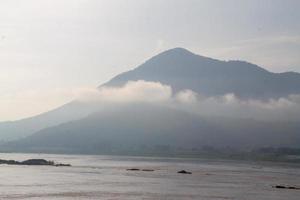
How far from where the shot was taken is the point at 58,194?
66625 mm

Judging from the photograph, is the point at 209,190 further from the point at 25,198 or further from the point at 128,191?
the point at 25,198

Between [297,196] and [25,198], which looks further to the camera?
[297,196]

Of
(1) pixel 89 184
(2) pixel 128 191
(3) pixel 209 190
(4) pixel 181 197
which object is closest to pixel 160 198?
(4) pixel 181 197

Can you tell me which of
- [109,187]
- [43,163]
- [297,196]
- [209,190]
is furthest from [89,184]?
[43,163]

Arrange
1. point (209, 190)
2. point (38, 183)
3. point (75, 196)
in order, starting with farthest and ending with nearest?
1. point (38, 183)
2. point (209, 190)
3. point (75, 196)

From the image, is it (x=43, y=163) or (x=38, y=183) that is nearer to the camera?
(x=38, y=183)

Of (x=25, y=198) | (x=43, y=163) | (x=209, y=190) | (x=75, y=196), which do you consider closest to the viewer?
(x=25, y=198)

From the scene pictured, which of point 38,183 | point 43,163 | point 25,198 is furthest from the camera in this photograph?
point 43,163

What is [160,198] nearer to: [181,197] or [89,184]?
[181,197]

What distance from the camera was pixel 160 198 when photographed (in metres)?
65.2

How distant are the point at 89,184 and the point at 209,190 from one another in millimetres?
17712

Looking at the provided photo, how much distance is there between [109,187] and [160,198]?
15.8 metres

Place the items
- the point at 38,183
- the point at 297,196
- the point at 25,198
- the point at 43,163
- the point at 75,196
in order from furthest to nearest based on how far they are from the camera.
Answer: the point at 43,163, the point at 38,183, the point at 297,196, the point at 75,196, the point at 25,198

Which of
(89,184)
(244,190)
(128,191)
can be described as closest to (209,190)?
(244,190)
